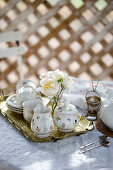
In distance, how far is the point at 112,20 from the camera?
7.16 feet

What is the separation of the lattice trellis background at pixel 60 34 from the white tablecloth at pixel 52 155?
1366 mm

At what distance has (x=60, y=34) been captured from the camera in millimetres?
2254

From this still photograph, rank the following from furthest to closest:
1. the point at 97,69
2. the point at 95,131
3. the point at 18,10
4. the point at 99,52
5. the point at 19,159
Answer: the point at 97,69, the point at 99,52, the point at 18,10, the point at 95,131, the point at 19,159

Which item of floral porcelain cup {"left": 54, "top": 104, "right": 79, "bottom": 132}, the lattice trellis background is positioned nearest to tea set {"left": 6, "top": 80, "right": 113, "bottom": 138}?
floral porcelain cup {"left": 54, "top": 104, "right": 79, "bottom": 132}

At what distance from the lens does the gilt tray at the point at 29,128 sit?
2.80 feet

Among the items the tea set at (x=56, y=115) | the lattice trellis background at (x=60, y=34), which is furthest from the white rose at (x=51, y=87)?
the lattice trellis background at (x=60, y=34)

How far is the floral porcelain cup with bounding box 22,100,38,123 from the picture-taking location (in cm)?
92

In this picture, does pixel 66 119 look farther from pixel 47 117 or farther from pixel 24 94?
pixel 24 94

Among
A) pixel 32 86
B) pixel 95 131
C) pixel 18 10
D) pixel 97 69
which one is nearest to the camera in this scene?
pixel 95 131

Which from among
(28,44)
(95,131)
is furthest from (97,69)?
(95,131)

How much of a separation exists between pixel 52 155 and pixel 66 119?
120mm

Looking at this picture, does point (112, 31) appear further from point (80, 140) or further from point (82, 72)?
point (80, 140)

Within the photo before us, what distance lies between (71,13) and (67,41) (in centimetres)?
19

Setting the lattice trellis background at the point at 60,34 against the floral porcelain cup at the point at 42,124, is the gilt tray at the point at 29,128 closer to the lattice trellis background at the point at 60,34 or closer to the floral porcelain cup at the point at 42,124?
the floral porcelain cup at the point at 42,124
